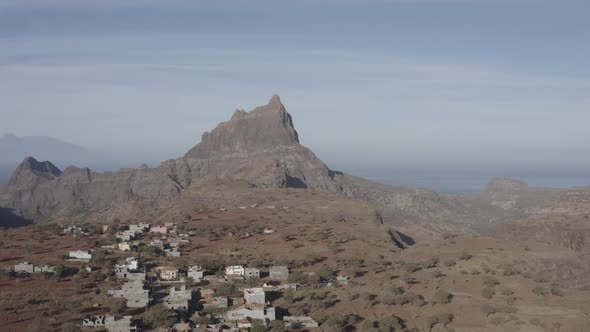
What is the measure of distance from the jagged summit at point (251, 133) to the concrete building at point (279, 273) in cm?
12704

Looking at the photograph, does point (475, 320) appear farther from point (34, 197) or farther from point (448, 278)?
point (34, 197)

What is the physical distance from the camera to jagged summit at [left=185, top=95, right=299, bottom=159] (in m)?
186

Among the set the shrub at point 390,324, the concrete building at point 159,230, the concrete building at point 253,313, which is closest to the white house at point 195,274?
the concrete building at point 253,313

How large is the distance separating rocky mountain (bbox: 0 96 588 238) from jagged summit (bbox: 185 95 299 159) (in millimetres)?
267

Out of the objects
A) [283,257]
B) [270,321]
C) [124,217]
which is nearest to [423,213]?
[124,217]

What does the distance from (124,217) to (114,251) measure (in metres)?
49.8

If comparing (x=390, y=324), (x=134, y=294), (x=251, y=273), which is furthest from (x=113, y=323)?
(x=251, y=273)

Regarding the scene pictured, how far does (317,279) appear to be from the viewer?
54.0m

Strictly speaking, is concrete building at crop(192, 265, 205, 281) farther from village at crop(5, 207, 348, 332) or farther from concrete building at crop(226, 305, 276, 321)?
concrete building at crop(226, 305, 276, 321)

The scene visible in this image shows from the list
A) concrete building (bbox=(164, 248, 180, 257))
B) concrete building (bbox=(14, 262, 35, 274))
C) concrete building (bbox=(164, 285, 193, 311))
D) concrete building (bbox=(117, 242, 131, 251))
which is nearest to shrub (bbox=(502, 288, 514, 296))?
concrete building (bbox=(164, 285, 193, 311))

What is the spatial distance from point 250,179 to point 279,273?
90.4 metres

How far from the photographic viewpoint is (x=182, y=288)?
1869 inches

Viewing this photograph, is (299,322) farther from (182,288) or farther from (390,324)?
(182,288)

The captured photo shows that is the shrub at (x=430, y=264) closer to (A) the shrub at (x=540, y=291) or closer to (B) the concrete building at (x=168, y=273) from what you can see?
(A) the shrub at (x=540, y=291)
